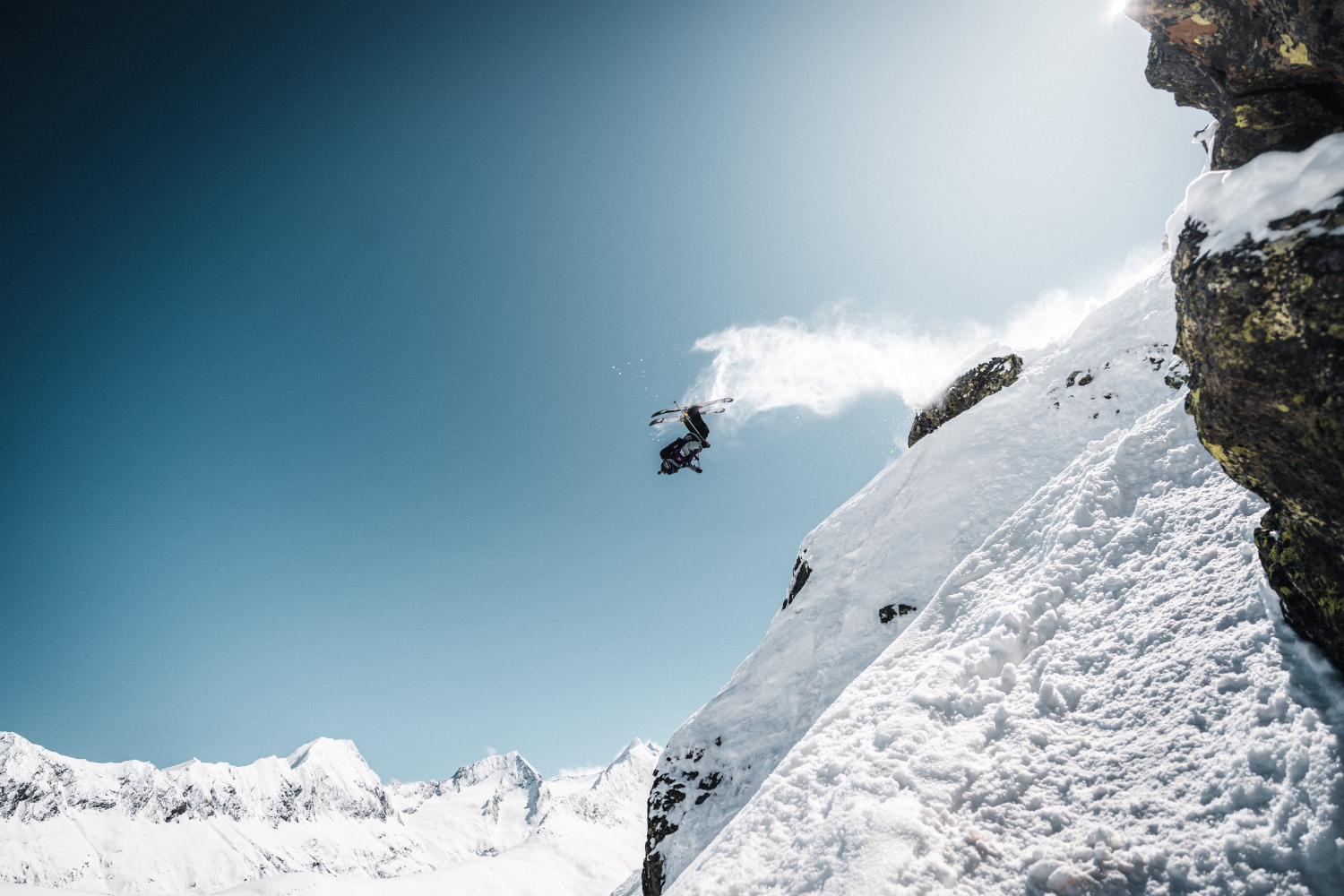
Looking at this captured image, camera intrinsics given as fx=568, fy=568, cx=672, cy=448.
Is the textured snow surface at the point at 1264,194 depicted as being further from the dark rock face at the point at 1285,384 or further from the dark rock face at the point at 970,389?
the dark rock face at the point at 970,389

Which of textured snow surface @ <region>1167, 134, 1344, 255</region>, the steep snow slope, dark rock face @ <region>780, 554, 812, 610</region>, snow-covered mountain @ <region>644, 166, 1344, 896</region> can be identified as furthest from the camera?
dark rock face @ <region>780, 554, 812, 610</region>

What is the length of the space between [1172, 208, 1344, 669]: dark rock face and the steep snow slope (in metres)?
11.5

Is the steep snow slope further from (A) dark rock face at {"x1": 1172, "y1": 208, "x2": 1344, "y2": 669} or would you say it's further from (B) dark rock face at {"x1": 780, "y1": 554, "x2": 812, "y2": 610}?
(A) dark rock face at {"x1": 1172, "y1": 208, "x2": 1344, "y2": 669}

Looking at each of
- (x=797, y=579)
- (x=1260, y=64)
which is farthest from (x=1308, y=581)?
(x=797, y=579)

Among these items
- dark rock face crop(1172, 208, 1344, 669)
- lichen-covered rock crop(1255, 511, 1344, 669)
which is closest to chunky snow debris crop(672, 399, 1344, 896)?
lichen-covered rock crop(1255, 511, 1344, 669)

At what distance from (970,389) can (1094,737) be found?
24930 millimetres

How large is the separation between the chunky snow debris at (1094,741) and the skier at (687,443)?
13004mm

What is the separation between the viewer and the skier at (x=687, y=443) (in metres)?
24.2

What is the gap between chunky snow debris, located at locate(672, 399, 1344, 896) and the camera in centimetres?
682

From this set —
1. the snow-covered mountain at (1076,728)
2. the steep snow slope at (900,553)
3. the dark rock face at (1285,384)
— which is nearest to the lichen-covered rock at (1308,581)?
the dark rock face at (1285,384)

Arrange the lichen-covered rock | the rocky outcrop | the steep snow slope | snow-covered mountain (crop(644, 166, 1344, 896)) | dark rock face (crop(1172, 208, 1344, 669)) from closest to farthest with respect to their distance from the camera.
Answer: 1. dark rock face (crop(1172, 208, 1344, 669))
2. the rocky outcrop
3. snow-covered mountain (crop(644, 166, 1344, 896))
4. the lichen-covered rock
5. the steep snow slope

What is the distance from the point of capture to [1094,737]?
8.87m

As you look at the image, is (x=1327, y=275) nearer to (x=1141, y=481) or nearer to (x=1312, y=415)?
(x=1312, y=415)

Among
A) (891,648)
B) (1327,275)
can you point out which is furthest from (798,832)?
(1327,275)
